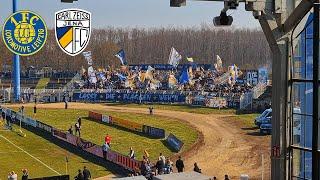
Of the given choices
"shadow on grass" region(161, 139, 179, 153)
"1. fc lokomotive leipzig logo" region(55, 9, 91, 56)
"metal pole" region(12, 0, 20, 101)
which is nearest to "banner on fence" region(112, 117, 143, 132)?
"shadow on grass" region(161, 139, 179, 153)

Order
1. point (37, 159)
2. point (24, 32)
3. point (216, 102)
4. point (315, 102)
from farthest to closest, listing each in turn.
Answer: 1. point (216, 102)
2. point (37, 159)
3. point (24, 32)
4. point (315, 102)

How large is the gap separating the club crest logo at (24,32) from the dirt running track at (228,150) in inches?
534

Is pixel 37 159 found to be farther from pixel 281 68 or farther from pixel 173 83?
pixel 173 83

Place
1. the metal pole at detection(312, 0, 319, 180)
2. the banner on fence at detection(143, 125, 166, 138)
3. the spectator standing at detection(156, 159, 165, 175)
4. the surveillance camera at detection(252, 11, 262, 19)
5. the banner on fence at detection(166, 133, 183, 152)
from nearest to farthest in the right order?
the metal pole at detection(312, 0, 319, 180) → the surveillance camera at detection(252, 11, 262, 19) → the spectator standing at detection(156, 159, 165, 175) → the banner on fence at detection(166, 133, 183, 152) → the banner on fence at detection(143, 125, 166, 138)

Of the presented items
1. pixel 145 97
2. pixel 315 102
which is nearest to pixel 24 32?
pixel 315 102

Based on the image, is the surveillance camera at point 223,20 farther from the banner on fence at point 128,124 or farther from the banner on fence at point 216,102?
the banner on fence at point 216,102

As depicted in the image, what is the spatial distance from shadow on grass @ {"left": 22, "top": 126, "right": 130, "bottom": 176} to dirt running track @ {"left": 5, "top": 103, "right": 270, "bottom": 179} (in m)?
3.91

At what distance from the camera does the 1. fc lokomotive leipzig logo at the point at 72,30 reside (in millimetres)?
14547

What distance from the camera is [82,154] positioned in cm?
3275

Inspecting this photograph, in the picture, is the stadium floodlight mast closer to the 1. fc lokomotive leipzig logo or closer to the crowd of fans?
the 1. fc lokomotive leipzig logo

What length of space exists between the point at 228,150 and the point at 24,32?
21.8 m

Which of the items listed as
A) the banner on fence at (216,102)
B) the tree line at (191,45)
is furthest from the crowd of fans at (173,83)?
the tree line at (191,45)

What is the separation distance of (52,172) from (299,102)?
56.4ft

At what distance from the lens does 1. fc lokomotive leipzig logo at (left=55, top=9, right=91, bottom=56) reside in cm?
1455
